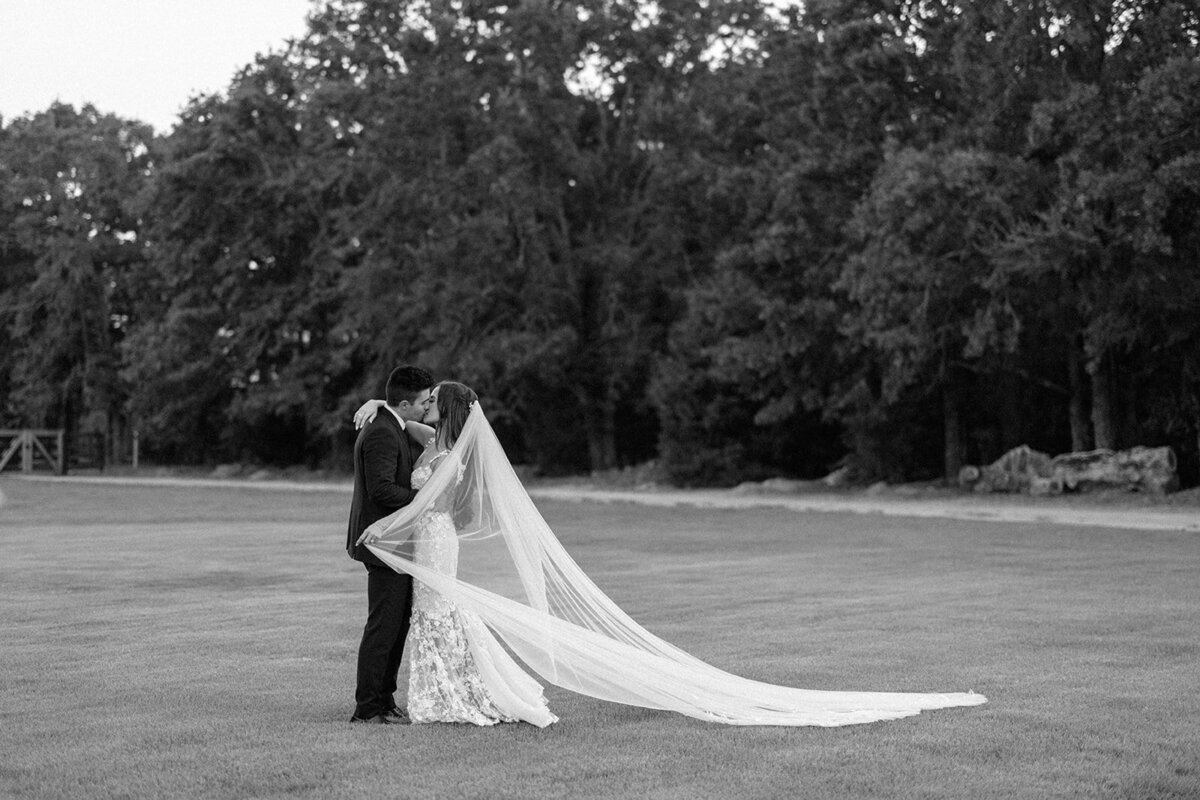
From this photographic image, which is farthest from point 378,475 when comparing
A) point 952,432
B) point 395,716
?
point 952,432

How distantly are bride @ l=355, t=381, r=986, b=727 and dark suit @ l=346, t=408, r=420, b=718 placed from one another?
0.10 m

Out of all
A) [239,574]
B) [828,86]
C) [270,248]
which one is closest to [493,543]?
[239,574]

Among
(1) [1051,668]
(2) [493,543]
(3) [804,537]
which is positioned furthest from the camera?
(3) [804,537]

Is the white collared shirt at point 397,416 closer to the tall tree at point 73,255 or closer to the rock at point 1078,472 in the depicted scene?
the rock at point 1078,472

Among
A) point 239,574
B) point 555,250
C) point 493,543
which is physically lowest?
point 239,574

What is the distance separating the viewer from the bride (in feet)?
26.7

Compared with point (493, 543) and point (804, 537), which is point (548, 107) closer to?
point (804, 537)

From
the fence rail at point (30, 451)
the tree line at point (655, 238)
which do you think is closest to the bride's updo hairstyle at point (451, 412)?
the tree line at point (655, 238)

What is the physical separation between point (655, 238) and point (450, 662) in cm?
3308

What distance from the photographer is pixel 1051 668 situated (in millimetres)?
9609

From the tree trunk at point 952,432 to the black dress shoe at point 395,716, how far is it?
90.6 feet

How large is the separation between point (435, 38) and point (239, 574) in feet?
96.5

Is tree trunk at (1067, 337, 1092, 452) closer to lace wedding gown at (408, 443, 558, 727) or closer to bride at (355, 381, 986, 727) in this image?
bride at (355, 381, 986, 727)

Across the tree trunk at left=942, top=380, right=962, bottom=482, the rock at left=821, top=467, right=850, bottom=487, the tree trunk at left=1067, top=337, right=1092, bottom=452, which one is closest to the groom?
the tree trunk at left=1067, top=337, right=1092, bottom=452
